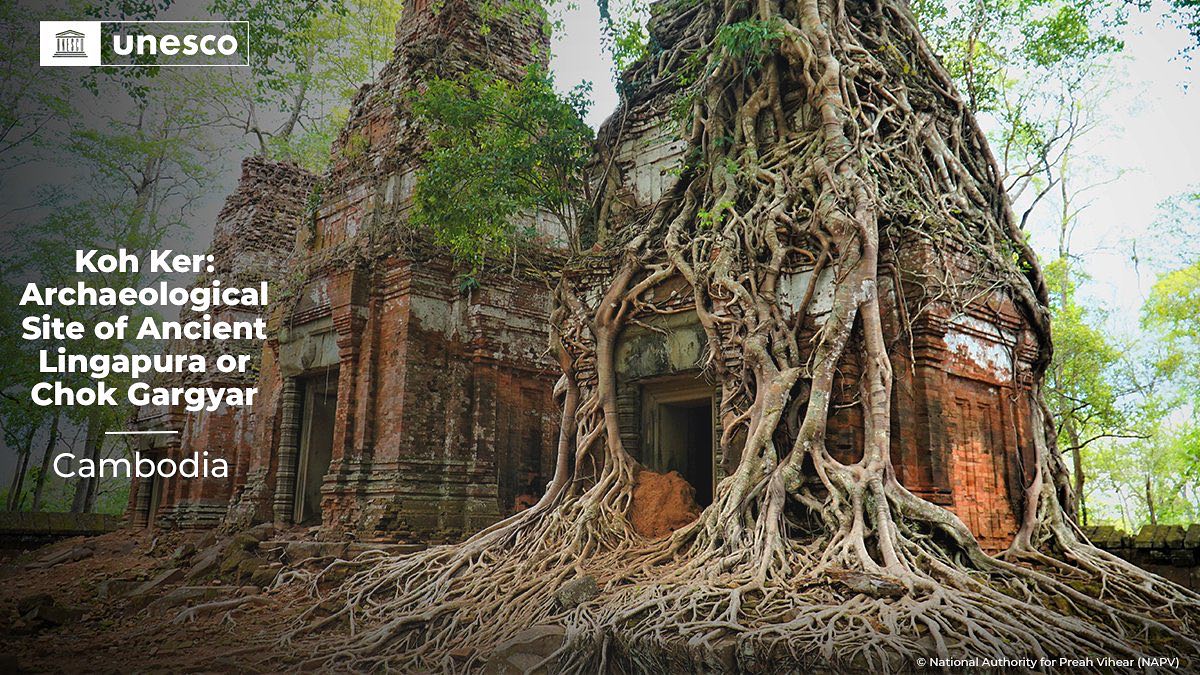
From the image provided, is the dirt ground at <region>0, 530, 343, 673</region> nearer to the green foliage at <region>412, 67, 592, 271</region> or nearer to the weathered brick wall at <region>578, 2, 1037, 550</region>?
the weathered brick wall at <region>578, 2, 1037, 550</region>

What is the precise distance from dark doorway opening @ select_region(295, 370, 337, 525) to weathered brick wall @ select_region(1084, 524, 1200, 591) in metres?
9.39

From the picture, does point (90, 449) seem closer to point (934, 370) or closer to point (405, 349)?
point (405, 349)

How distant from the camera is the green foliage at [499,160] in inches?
360

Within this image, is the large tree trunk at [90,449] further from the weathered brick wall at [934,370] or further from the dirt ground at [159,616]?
the weathered brick wall at [934,370]

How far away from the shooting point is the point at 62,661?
6648 millimetres

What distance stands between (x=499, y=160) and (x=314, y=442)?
17.0ft

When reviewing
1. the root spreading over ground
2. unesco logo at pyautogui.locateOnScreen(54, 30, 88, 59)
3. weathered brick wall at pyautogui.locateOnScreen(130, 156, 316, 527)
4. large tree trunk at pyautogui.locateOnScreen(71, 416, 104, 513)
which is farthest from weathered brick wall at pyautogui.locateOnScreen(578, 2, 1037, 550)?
large tree trunk at pyautogui.locateOnScreen(71, 416, 104, 513)

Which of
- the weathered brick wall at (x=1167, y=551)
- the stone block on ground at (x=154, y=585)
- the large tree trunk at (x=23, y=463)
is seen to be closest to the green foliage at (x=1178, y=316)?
the weathered brick wall at (x=1167, y=551)

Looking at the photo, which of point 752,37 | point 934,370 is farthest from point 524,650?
point 752,37

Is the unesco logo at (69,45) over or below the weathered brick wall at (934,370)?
over

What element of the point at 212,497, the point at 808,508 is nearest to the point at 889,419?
the point at 808,508

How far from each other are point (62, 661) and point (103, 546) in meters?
8.77

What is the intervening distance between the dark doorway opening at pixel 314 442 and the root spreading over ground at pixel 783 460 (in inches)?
129

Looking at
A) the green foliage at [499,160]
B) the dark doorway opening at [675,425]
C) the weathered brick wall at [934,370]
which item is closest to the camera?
the weathered brick wall at [934,370]
